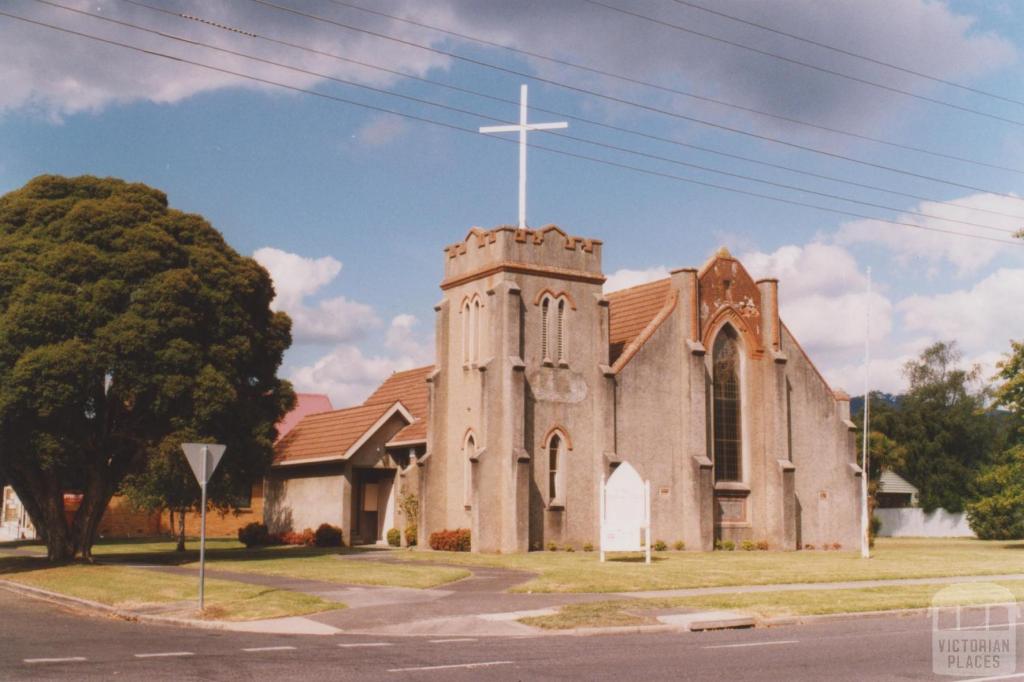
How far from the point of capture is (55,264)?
30.1 m

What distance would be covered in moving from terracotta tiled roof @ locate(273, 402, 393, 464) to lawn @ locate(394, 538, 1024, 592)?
883cm

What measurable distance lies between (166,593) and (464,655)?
977 cm

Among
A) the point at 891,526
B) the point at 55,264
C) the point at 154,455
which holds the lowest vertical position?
the point at 891,526

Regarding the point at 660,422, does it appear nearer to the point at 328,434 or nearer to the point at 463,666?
the point at 328,434

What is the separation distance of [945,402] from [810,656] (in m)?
82.8

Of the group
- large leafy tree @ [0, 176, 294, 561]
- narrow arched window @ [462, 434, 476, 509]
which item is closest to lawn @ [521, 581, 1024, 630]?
large leafy tree @ [0, 176, 294, 561]

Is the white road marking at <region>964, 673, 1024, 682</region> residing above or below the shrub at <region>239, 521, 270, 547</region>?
above

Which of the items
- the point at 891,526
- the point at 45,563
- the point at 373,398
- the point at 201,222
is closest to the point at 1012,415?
the point at 891,526

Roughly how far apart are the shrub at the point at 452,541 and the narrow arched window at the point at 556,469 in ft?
10.5

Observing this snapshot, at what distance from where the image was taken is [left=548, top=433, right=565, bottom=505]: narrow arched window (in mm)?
38031

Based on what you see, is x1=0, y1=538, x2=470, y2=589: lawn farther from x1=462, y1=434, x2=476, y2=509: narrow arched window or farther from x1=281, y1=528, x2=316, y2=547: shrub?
x1=281, y1=528, x2=316, y2=547: shrub

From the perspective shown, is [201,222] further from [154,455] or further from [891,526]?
[891,526]

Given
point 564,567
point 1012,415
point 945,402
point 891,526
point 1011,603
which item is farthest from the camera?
point 945,402

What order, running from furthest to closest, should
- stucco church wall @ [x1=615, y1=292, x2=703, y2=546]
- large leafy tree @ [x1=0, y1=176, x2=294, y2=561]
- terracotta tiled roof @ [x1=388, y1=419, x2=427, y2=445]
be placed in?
terracotta tiled roof @ [x1=388, y1=419, x2=427, y2=445], stucco church wall @ [x1=615, y1=292, x2=703, y2=546], large leafy tree @ [x1=0, y1=176, x2=294, y2=561]
